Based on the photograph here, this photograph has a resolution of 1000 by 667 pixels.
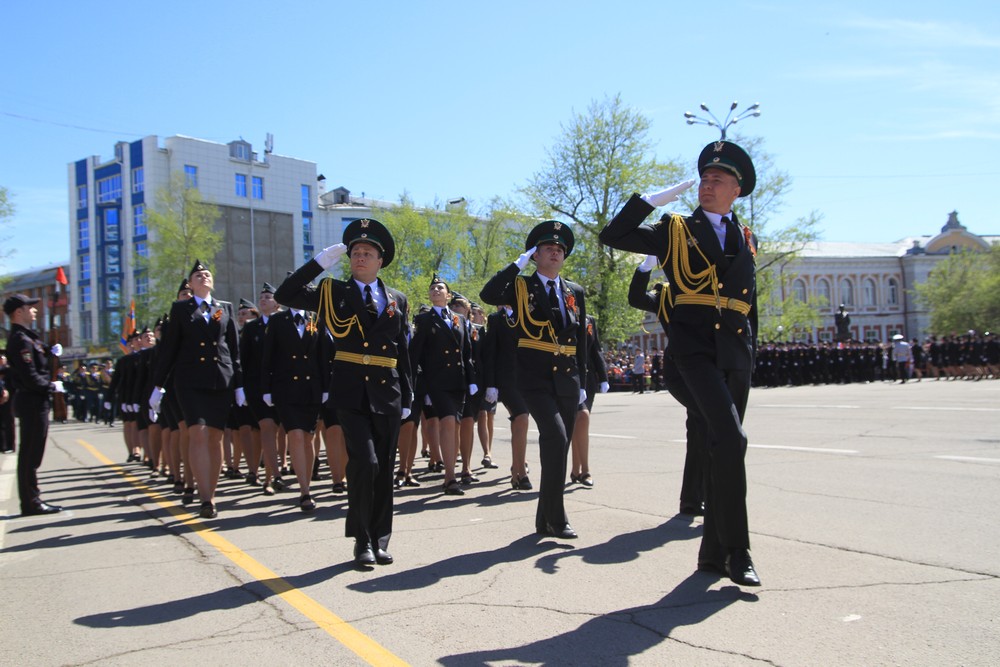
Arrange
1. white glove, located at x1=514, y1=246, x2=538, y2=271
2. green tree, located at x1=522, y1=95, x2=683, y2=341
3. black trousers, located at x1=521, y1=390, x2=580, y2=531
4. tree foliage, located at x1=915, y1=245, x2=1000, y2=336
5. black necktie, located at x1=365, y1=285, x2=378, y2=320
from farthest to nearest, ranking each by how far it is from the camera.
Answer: tree foliage, located at x1=915, y1=245, x2=1000, y2=336
green tree, located at x1=522, y1=95, x2=683, y2=341
white glove, located at x1=514, y1=246, x2=538, y2=271
black trousers, located at x1=521, y1=390, x2=580, y2=531
black necktie, located at x1=365, y1=285, x2=378, y2=320

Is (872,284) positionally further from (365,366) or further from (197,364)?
(365,366)

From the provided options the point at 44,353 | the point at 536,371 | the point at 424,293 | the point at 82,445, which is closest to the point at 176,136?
the point at 424,293

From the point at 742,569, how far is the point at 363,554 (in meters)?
2.35

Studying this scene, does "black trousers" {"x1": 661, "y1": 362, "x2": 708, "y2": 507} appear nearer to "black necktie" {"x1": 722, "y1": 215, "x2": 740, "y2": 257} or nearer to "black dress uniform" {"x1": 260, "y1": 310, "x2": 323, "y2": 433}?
"black necktie" {"x1": 722, "y1": 215, "x2": 740, "y2": 257}

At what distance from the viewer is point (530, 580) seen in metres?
5.02

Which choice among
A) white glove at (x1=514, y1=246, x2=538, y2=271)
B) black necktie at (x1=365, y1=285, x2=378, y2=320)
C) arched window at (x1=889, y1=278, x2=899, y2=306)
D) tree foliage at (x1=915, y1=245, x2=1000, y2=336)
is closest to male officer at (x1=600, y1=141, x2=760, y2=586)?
white glove at (x1=514, y1=246, x2=538, y2=271)

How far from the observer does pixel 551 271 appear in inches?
262

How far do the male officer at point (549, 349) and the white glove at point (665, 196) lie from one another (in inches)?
55.6

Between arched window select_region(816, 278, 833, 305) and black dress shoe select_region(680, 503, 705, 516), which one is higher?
arched window select_region(816, 278, 833, 305)

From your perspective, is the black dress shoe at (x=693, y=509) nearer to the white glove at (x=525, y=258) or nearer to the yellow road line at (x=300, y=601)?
the white glove at (x=525, y=258)

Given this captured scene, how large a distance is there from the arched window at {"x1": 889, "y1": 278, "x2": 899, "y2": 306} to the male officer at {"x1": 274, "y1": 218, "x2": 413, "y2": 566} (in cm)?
9437

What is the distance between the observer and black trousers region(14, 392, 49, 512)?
29.0 ft

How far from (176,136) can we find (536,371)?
235 feet

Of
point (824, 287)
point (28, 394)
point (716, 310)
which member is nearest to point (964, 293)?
point (824, 287)
